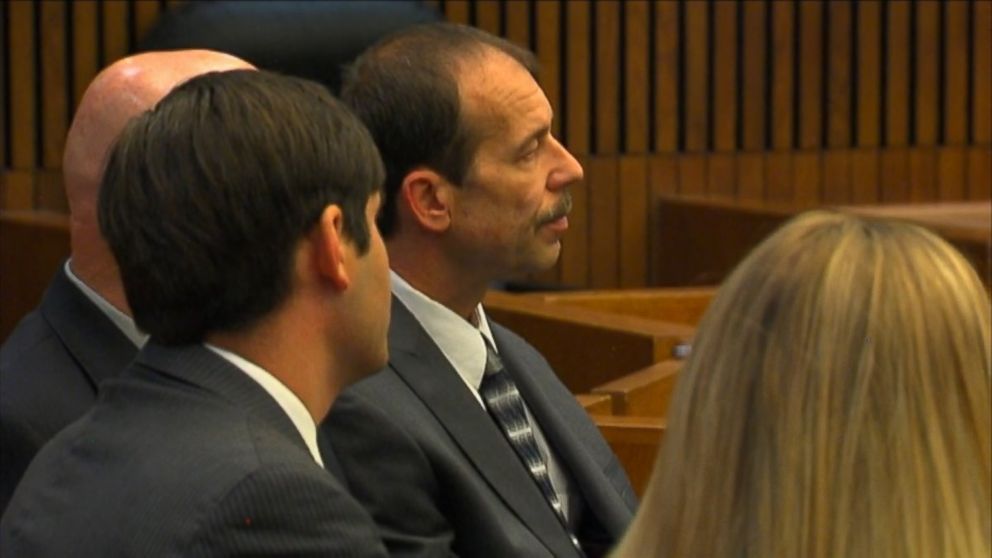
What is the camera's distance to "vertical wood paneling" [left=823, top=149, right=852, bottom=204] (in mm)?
7504

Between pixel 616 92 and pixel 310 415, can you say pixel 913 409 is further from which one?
pixel 616 92

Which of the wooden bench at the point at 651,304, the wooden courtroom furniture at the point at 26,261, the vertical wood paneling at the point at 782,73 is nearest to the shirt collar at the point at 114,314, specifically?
the wooden bench at the point at 651,304

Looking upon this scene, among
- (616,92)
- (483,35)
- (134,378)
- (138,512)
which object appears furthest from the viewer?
(616,92)

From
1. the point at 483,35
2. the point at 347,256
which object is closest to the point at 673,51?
the point at 483,35

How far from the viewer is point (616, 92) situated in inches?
286

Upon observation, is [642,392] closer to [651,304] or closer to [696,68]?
[651,304]

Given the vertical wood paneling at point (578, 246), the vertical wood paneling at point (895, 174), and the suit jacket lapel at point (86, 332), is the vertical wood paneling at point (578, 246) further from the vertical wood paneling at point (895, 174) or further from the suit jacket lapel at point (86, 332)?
the suit jacket lapel at point (86, 332)

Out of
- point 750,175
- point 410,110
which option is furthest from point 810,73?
point 410,110

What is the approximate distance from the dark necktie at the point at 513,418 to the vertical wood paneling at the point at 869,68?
5.45m

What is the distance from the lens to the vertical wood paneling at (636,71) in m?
7.24

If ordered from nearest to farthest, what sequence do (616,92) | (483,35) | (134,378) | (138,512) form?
(138,512), (134,378), (483,35), (616,92)

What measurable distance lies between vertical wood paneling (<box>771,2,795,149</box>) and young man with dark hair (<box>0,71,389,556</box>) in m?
6.05

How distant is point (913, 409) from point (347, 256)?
0.45 metres

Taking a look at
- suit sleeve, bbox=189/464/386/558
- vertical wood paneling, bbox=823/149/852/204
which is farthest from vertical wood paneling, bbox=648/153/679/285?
suit sleeve, bbox=189/464/386/558
